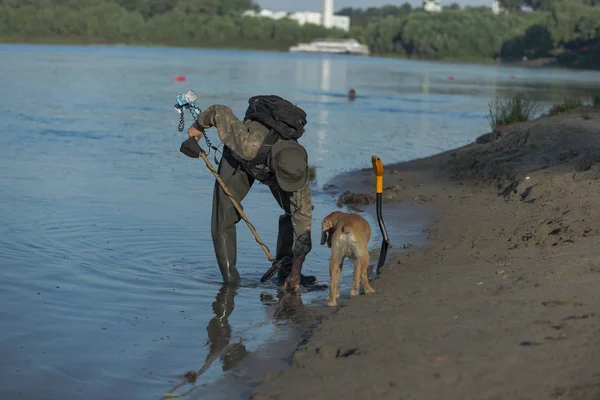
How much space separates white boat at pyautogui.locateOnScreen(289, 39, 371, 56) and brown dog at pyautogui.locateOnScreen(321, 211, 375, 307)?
170459 millimetres

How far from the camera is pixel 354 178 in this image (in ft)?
56.9

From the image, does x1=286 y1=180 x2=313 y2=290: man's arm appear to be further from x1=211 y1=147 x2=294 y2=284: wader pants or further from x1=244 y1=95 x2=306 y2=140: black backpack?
x1=244 y1=95 x2=306 y2=140: black backpack

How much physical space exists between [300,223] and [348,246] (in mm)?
1067

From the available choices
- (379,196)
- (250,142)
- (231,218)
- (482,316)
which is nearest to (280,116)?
(250,142)

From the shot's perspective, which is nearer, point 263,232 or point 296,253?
point 296,253

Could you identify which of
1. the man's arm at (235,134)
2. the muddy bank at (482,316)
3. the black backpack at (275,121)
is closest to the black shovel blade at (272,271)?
the muddy bank at (482,316)

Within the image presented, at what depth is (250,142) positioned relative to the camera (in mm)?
8398

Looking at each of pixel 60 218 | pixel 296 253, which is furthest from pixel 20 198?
pixel 296 253

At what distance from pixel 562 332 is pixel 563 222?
165 inches

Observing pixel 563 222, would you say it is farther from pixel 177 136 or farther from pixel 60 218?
pixel 177 136

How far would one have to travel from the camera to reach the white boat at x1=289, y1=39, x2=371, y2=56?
176750 mm

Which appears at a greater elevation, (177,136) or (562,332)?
(562,332)

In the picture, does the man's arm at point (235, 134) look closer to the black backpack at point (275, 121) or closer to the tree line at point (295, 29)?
the black backpack at point (275, 121)

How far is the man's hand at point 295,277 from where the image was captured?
28.4 ft
